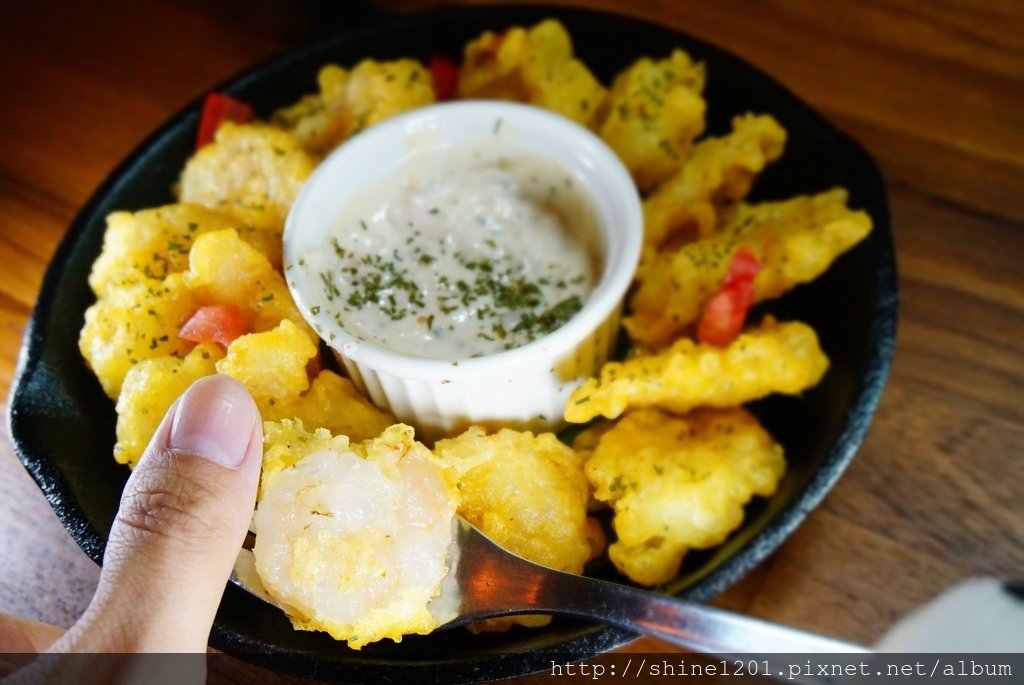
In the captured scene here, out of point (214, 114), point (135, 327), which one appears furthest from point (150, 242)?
point (214, 114)

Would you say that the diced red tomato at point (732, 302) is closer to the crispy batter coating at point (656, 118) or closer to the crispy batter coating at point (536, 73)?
the crispy batter coating at point (656, 118)

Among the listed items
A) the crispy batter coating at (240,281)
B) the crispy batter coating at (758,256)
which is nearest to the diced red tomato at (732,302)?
the crispy batter coating at (758,256)

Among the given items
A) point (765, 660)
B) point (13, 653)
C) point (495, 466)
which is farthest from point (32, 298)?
point (765, 660)

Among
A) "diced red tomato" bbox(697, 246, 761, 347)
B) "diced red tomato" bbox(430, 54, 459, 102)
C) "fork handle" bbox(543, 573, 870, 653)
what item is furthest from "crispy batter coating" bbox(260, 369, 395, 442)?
"diced red tomato" bbox(430, 54, 459, 102)

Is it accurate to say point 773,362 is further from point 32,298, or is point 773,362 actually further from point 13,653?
point 32,298

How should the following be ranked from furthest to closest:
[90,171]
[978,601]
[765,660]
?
[90,171], [978,601], [765,660]

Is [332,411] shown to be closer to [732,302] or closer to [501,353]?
[501,353]

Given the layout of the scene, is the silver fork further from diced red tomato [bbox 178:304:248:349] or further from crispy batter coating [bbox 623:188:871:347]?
crispy batter coating [bbox 623:188:871:347]
